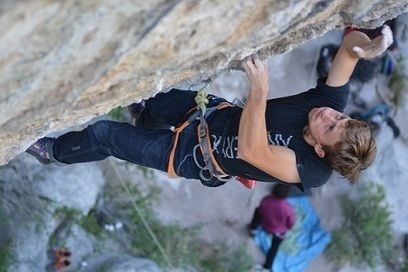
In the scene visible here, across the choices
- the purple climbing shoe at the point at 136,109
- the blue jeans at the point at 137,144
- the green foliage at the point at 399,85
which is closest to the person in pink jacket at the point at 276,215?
the green foliage at the point at 399,85

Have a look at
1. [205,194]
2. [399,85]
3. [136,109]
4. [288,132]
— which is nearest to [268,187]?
[205,194]

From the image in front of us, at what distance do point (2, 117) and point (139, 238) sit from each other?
363 cm

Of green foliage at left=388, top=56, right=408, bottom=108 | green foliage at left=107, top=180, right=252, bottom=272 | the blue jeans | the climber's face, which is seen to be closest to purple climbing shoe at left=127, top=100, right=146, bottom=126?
the blue jeans

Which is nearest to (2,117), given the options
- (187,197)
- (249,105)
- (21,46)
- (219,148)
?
(21,46)

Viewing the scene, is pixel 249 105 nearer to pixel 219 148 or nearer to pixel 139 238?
pixel 219 148

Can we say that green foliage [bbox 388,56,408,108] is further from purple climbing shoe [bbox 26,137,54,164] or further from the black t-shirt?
purple climbing shoe [bbox 26,137,54,164]

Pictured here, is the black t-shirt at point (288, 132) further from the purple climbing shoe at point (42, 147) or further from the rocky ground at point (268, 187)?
the rocky ground at point (268, 187)

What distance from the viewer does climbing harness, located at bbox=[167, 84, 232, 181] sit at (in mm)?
2990

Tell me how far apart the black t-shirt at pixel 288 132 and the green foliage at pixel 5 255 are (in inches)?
88.1

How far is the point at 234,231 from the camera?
640cm

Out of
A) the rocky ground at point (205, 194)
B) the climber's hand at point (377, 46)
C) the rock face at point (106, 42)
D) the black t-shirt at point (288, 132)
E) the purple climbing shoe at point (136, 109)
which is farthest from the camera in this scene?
the rocky ground at point (205, 194)

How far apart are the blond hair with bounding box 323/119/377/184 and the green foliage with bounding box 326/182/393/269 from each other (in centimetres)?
411

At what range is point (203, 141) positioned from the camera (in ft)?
9.84

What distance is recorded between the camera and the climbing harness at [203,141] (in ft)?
9.81
